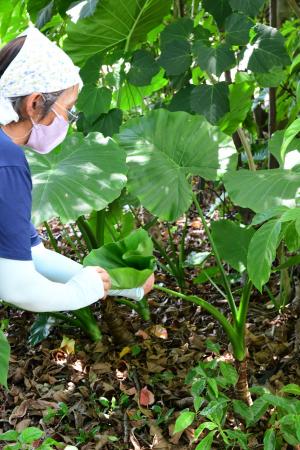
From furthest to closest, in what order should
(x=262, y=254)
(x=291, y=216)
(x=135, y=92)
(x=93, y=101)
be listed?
(x=135, y=92) → (x=93, y=101) → (x=262, y=254) → (x=291, y=216)

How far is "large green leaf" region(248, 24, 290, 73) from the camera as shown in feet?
6.36

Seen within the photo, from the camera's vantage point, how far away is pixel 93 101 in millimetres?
2258

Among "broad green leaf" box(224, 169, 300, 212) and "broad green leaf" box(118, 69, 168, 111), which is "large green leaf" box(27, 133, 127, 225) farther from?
"broad green leaf" box(118, 69, 168, 111)

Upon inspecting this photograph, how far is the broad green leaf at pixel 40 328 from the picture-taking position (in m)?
→ 2.36

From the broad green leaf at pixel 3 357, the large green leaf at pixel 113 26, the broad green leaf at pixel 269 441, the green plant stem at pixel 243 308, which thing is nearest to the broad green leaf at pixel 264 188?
the green plant stem at pixel 243 308

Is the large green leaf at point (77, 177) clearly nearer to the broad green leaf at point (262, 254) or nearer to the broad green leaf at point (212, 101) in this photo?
the broad green leaf at point (212, 101)

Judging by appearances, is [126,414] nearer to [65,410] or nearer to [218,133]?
[65,410]

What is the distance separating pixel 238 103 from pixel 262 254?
1034 millimetres

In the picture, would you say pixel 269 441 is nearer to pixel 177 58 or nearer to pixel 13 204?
pixel 13 204

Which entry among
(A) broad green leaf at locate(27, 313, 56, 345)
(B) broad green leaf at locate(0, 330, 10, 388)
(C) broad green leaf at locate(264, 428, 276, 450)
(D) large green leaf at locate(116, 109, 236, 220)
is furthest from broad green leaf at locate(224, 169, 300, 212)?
(A) broad green leaf at locate(27, 313, 56, 345)

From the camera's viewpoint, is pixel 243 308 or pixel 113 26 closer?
pixel 243 308

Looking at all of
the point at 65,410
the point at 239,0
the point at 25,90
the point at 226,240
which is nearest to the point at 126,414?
the point at 65,410

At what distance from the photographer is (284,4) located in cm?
269

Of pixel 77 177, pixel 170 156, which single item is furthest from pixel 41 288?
pixel 170 156
